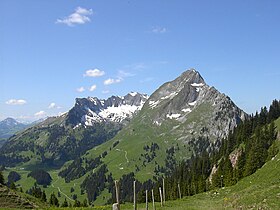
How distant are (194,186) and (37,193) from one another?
63.6 meters

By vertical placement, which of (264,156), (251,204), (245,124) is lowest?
(251,204)

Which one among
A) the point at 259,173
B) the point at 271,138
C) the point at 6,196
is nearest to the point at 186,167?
the point at 271,138

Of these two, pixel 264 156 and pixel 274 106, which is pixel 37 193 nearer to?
pixel 264 156

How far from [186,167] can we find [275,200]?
485 feet

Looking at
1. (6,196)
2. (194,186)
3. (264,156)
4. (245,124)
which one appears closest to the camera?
(6,196)

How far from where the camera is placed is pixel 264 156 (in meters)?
104

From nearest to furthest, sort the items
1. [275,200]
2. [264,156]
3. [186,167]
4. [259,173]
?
[275,200] < [259,173] < [264,156] < [186,167]

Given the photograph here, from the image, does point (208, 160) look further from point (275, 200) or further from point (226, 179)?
point (275, 200)

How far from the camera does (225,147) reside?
503 ft

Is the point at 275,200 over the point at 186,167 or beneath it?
beneath

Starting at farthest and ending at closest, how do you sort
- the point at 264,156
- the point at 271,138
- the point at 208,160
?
1. the point at 208,160
2. the point at 271,138
3. the point at 264,156

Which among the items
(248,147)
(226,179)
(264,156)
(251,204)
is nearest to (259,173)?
(264,156)

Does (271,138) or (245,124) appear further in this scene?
(245,124)

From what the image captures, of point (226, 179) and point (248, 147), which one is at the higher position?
point (248, 147)
